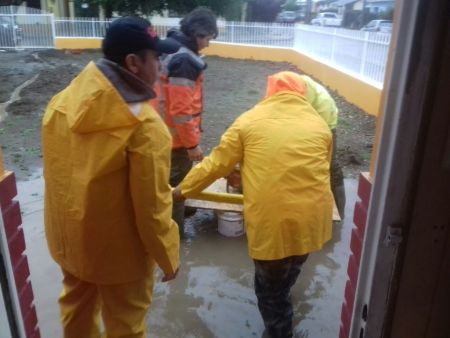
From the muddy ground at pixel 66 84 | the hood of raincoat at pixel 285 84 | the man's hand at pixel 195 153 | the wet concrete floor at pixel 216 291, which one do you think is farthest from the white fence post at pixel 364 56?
the hood of raincoat at pixel 285 84

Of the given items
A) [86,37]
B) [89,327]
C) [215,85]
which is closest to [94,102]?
[89,327]

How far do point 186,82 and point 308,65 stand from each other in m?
11.6

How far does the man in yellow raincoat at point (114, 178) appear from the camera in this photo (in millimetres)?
1729

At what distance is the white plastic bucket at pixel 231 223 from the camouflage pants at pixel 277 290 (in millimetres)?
1401

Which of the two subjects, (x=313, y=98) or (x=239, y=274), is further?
(x=239, y=274)

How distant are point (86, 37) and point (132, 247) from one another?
18.4m

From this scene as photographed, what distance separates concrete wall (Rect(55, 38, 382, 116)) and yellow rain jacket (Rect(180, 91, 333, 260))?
5.61m

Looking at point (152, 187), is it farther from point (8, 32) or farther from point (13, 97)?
point (8, 32)

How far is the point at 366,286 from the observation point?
1319 mm

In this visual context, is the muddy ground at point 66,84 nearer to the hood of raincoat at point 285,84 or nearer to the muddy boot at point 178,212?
the muddy boot at point 178,212

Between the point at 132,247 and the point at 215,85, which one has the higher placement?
the point at 132,247

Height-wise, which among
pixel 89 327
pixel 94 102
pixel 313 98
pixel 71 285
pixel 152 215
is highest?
pixel 94 102

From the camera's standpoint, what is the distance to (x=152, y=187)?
1.84 m

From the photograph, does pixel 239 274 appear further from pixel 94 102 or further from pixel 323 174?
pixel 94 102
